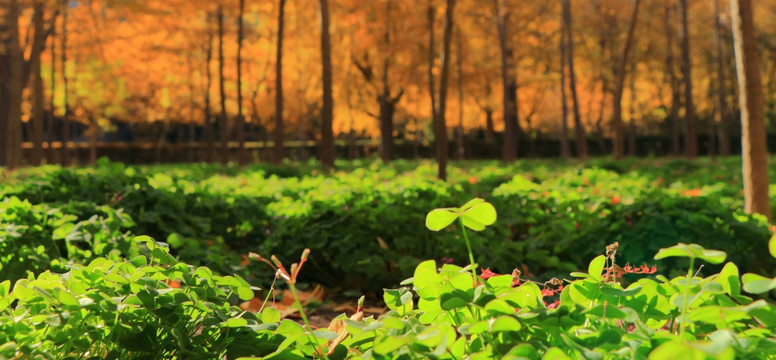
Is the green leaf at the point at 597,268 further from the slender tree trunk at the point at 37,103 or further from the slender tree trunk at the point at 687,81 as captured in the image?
the slender tree trunk at the point at 687,81

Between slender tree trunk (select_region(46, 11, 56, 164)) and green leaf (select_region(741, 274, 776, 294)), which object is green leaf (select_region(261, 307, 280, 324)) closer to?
green leaf (select_region(741, 274, 776, 294))

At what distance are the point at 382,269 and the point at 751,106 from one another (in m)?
3.58

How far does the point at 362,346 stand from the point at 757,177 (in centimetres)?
564

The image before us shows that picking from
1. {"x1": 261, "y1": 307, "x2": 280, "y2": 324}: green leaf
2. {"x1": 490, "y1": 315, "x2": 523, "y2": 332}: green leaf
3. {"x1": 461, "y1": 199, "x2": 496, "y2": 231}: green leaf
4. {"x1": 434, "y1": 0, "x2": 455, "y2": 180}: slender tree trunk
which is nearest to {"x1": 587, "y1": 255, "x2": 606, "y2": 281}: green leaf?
{"x1": 461, "y1": 199, "x2": 496, "y2": 231}: green leaf

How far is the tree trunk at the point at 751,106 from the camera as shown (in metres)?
6.14

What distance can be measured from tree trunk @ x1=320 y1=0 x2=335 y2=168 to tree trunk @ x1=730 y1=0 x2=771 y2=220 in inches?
420

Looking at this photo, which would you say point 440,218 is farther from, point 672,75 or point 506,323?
point 672,75

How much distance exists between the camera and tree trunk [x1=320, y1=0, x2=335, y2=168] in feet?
52.0

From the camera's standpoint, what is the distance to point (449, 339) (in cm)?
138

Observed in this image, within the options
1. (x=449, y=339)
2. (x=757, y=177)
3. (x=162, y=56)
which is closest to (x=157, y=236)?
(x=449, y=339)

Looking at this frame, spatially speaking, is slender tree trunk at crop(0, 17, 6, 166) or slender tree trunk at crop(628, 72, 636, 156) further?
slender tree trunk at crop(628, 72, 636, 156)

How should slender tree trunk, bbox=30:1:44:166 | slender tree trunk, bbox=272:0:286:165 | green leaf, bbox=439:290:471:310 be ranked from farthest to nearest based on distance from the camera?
1. slender tree trunk, bbox=272:0:286:165
2. slender tree trunk, bbox=30:1:44:166
3. green leaf, bbox=439:290:471:310

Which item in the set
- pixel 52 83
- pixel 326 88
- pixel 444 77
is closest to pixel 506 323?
pixel 444 77

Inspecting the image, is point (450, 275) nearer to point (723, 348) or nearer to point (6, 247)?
point (723, 348)
